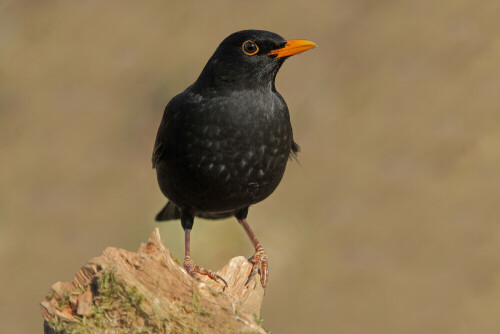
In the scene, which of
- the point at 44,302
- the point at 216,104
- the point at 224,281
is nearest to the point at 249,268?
the point at 224,281

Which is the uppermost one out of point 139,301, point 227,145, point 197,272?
point 227,145

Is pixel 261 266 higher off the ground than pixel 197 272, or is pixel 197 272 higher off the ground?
pixel 261 266

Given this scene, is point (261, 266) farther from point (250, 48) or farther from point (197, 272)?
point (250, 48)

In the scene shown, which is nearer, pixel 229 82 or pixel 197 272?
pixel 197 272

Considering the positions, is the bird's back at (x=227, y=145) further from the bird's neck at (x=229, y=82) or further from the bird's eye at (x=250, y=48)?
the bird's eye at (x=250, y=48)

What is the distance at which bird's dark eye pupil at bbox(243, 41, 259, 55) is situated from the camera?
6.09 metres

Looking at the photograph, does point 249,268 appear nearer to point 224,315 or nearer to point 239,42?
point 224,315

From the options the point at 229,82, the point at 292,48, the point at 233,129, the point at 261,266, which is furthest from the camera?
the point at 261,266

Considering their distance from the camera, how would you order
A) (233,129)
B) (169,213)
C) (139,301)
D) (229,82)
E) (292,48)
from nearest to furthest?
(139,301)
(233,129)
(292,48)
(229,82)
(169,213)

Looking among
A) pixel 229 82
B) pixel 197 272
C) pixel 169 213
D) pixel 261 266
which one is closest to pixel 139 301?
pixel 197 272

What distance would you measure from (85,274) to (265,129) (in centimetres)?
236

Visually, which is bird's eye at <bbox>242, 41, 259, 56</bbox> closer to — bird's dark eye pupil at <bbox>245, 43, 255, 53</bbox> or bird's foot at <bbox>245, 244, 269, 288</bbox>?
bird's dark eye pupil at <bbox>245, 43, 255, 53</bbox>

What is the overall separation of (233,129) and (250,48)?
917mm

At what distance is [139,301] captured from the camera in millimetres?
4609
